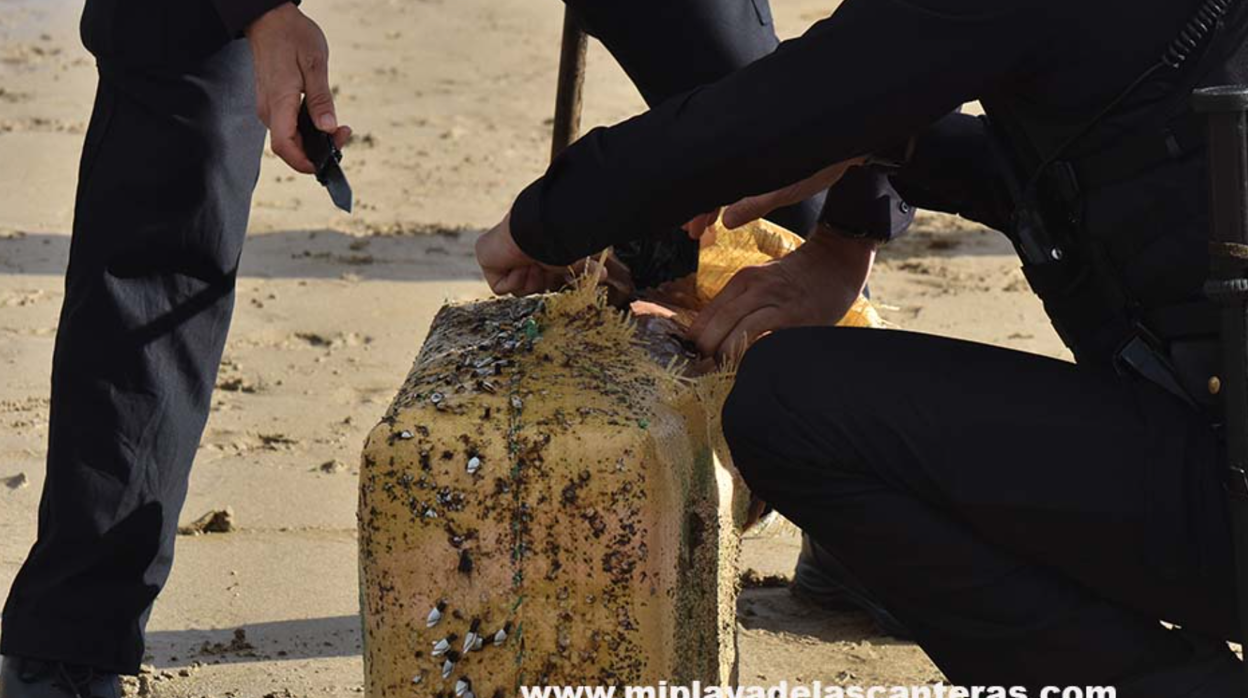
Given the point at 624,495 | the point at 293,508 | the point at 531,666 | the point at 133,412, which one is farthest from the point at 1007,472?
the point at 293,508

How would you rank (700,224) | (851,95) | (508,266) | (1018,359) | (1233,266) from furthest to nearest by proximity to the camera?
(700,224)
(508,266)
(1018,359)
(851,95)
(1233,266)

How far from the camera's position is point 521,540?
2.30 meters

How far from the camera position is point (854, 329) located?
8.09 feet

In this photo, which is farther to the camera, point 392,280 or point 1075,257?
point 392,280

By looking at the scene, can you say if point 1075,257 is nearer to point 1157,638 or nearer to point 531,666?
point 1157,638

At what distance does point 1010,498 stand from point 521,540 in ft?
1.91

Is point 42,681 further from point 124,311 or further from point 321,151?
point 321,151

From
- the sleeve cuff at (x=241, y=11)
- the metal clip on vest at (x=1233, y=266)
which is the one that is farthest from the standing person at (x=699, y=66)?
the metal clip on vest at (x=1233, y=266)

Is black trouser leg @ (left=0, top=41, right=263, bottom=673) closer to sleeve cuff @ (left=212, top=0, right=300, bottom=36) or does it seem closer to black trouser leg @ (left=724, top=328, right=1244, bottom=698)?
sleeve cuff @ (left=212, top=0, right=300, bottom=36)

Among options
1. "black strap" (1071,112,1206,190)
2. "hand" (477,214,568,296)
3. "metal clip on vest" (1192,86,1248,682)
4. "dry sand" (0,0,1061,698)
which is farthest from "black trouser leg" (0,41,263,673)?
"metal clip on vest" (1192,86,1248,682)

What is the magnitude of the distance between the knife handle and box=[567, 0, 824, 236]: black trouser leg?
0.65m

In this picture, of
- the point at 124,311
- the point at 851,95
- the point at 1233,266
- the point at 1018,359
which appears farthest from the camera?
the point at 124,311

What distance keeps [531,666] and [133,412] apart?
871 millimetres

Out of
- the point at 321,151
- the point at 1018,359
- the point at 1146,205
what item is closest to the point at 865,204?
the point at 1018,359
